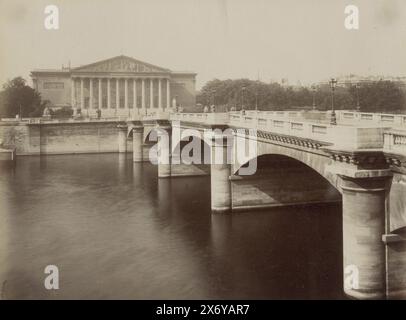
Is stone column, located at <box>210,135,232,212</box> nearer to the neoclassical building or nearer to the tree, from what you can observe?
the tree

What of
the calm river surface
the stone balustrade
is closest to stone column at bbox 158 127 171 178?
the calm river surface

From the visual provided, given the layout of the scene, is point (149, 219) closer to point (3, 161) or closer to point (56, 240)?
point (56, 240)

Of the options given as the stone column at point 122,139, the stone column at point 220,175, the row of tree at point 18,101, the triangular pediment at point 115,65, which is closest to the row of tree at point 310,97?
the stone column at point 122,139

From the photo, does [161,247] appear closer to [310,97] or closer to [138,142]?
[138,142]

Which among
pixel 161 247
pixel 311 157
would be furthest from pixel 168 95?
pixel 311 157

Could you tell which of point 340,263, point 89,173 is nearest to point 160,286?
point 340,263

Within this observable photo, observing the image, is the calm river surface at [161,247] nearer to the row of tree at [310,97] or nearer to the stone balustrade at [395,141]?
the stone balustrade at [395,141]
